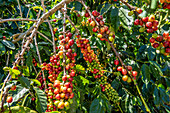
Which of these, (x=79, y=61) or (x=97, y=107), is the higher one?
(x=79, y=61)

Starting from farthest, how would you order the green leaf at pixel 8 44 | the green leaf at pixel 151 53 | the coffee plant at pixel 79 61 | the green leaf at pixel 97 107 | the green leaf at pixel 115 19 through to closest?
1. the green leaf at pixel 151 53
2. the green leaf at pixel 8 44
3. the green leaf at pixel 97 107
4. the green leaf at pixel 115 19
5. the coffee plant at pixel 79 61

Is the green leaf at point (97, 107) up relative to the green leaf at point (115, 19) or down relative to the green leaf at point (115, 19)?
down

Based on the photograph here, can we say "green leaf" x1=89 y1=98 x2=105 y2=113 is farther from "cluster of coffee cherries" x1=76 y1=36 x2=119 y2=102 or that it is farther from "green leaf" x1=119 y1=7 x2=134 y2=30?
"green leaf" x1=119 y1=7 x2=134 y2=30

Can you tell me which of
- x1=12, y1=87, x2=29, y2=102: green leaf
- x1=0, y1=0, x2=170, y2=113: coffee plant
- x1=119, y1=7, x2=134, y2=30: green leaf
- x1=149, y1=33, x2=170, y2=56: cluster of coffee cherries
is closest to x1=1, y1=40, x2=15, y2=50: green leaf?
x1=0, y1=0, x2=170, y2=113: coffee plant

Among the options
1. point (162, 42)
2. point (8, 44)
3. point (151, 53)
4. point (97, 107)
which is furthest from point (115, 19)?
point (8, 44)

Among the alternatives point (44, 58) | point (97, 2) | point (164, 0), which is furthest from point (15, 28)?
point (164, 0)

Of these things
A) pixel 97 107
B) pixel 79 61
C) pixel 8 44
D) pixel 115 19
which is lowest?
pixel 97 107

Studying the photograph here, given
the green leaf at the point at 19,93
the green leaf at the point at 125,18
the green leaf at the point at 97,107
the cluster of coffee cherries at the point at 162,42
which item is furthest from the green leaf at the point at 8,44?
the cluster of coffee cherries at the point at 162,42

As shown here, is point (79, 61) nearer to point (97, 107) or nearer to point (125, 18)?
point (97, 107)

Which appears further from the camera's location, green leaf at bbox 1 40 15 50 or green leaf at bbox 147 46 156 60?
green leaf at bbox 147 46 156 60

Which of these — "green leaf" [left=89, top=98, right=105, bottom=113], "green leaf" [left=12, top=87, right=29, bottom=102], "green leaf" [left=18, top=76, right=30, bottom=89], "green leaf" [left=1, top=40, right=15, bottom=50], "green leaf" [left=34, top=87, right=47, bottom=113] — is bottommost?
"green leaf" [left=89, top=98, right=105, bottom=113]

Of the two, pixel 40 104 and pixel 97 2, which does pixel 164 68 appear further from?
pixel 40 104

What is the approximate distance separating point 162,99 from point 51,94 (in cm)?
139

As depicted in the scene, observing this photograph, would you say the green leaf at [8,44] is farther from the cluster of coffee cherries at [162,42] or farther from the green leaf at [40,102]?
the cluster of coffee cherries at [162,42]
